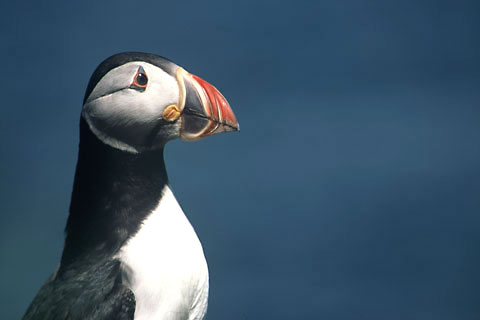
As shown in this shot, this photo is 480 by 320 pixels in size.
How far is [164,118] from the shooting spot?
168cm

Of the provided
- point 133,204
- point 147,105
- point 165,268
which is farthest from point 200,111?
point 165,268

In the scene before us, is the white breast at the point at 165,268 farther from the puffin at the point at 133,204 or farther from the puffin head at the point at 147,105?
the puffin head at the point at 147,105

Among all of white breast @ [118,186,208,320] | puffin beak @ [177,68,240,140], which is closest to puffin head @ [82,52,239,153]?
puffin beak @ [177,68,240,140]

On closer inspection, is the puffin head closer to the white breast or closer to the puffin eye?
the puffin eye

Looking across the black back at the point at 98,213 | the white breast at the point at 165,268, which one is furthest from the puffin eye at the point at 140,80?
the white breast at the point at 165,268

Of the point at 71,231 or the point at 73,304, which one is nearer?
the point at 73,304

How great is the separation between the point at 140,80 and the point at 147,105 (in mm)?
65

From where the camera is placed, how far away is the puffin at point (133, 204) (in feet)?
5.26

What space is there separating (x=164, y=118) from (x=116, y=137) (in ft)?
0.44

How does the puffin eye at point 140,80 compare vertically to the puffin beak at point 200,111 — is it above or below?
above

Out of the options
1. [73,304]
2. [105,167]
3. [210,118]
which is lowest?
[73,304]

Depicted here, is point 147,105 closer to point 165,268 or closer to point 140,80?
point 140,80

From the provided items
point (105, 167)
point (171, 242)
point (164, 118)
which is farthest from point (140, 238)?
point (164, 118)

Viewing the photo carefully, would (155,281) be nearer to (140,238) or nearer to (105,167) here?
(140,238)
